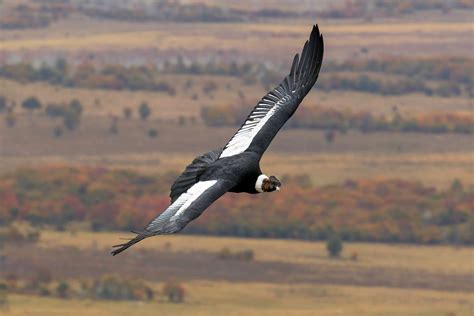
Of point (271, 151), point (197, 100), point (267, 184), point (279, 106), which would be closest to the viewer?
point (267, 184)

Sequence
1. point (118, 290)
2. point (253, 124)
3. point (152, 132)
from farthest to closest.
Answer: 1. point (152, 132)
2. point (118, 290)
3. point (253, 124)

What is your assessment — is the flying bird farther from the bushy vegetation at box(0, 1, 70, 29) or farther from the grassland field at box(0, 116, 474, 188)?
the bushy vegetation at box(0, 1, 70, 29)

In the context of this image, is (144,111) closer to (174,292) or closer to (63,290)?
(63,290)

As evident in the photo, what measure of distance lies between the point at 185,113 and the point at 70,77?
860 inches

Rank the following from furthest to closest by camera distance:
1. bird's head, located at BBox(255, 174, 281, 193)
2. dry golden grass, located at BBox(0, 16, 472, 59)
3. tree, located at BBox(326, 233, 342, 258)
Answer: dry golden grass, located at BBox(0, 16, 472, 59), tree, located at BBox(326, 233, 342, 258), bird's head, located at BBox(255, 174, 281, 193)

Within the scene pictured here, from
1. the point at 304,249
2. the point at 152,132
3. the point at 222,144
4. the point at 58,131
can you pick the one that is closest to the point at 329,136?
the point at 152,132

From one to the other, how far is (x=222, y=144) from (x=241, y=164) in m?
94.6

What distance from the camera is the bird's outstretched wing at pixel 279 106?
29.4 metres

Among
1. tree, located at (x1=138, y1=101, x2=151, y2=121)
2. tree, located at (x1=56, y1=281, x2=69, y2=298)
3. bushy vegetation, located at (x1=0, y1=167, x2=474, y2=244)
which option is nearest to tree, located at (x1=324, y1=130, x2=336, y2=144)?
bushy vegetation, located at (x1=0, y1=167, x2=474, y2=244)

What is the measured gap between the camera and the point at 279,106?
3098cm

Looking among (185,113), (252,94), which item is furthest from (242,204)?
(252,94)

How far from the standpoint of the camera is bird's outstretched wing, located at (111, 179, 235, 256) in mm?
25453

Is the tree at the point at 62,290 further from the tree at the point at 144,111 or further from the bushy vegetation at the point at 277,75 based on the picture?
the bushy vegetation at the point at 277,75

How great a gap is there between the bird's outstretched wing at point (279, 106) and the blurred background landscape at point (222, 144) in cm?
6448
